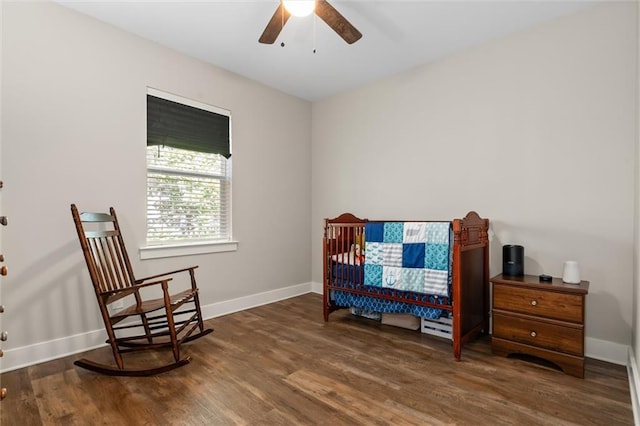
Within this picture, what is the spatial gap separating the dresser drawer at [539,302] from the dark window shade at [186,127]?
2.77 m

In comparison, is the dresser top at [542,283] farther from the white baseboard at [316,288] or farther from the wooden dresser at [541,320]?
the white baseboard at [316,288]

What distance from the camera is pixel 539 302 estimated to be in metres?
2.14

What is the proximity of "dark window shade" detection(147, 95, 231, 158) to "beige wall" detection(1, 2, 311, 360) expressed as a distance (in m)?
0.10

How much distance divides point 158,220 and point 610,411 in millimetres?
3327

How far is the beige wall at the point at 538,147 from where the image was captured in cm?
226

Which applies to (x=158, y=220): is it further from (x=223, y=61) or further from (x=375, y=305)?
(x=375, y=305)

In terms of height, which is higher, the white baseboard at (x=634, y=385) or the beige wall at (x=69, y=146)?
the beige wall at (x=69, y=146)

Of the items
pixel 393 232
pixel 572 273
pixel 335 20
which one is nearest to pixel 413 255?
pixel 393 232

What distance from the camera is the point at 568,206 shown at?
2.43 metres

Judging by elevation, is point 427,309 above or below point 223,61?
below

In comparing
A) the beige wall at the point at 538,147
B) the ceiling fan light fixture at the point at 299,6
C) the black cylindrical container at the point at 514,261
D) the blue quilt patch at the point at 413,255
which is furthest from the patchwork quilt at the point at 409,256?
the ceiling fan light fixture at the point at 299,6

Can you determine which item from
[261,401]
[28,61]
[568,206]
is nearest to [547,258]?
[568,206]

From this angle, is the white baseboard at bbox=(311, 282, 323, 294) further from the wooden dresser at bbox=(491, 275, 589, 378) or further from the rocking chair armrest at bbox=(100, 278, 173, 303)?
the rocking chair armrest at bbox=(100, 278, 173, 303)

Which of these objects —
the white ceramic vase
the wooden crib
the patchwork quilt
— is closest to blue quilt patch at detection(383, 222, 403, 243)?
the patchwork quilt
